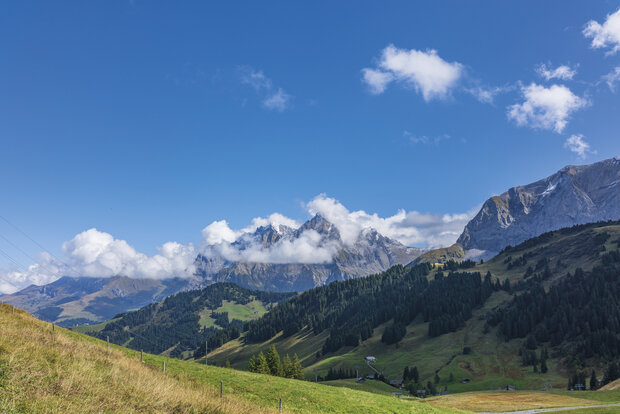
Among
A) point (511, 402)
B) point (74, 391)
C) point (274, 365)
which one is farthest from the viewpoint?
point (274, 365)

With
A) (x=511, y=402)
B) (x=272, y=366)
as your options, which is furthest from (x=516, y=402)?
(x=272, y=366)

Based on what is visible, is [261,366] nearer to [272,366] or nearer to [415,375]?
[272,366]

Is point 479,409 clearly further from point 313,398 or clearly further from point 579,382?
point 579,382

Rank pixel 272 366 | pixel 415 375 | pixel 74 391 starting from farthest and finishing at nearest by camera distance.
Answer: pixel 415 375, pixel 272 366, pixel 74 391

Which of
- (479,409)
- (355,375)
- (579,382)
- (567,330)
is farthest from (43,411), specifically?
(567,330)

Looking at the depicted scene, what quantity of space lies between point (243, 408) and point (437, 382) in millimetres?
182397

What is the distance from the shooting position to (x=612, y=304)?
195 metres

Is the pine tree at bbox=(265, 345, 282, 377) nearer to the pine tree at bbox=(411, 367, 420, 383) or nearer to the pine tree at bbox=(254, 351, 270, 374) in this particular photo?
the pine tree at bbox=(254, 351, 270, 374)

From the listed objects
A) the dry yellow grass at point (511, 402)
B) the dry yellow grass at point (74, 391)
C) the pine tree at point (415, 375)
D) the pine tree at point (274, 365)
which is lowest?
the pine tree at point (415, 375)

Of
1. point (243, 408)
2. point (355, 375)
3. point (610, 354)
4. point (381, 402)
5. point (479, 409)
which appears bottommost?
point (355, 375)

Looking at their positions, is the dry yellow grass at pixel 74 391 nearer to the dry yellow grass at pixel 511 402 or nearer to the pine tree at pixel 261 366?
the dry yellow grass at pixel 511 402

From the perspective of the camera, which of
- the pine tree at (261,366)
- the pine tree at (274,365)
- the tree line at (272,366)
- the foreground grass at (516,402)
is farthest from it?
the pine tree at (274,365)

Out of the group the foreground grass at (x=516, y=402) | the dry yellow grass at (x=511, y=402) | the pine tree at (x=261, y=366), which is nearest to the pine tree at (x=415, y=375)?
the dry yellow grass at (x=511, y=402)

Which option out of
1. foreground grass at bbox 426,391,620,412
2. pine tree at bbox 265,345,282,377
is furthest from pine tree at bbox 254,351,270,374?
foreground grass at bbox 426,391,620,412
